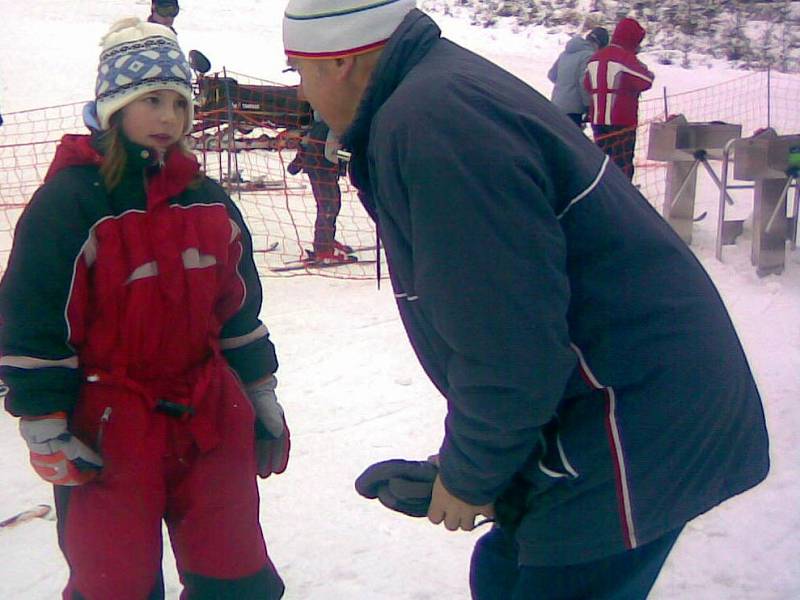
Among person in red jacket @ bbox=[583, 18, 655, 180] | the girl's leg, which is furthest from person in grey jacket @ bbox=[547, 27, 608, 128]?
the girl's leg

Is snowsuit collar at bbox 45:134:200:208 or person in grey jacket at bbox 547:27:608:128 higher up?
snowsuit collar at bbox 45:134:200:208

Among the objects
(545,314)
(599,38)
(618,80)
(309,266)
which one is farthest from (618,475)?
(599,38)

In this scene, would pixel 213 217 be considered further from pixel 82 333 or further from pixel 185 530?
pixel 185 530

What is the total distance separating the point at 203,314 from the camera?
1975 millimetres

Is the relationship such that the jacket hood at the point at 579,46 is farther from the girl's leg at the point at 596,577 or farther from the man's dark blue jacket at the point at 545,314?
the girl's leg at the point at 596,577

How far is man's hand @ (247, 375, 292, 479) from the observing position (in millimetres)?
2176

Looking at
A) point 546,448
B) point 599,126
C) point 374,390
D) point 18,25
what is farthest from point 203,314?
point 18,25

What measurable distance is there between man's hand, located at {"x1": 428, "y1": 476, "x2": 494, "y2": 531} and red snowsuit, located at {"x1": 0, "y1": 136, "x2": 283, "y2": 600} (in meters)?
0.66

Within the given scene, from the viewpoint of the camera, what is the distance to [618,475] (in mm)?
1410

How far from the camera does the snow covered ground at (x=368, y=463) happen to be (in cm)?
280

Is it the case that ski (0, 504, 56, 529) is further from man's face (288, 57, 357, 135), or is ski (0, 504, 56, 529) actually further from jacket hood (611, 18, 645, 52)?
jacket hood (611, 18, 645, 52)

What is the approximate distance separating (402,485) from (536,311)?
19.0 inches

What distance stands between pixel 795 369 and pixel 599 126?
14.3ft

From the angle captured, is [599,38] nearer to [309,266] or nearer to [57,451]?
[309,266]
